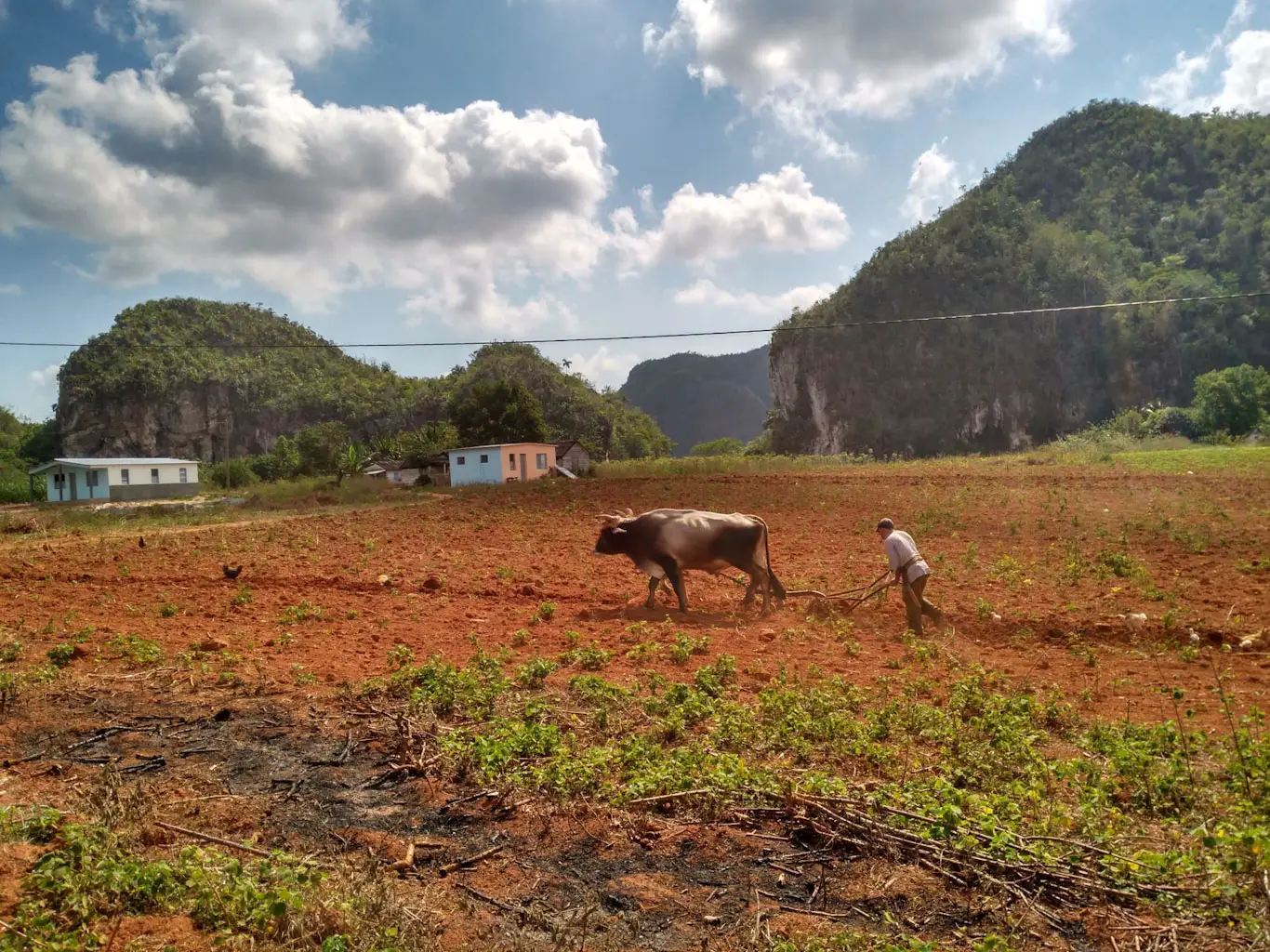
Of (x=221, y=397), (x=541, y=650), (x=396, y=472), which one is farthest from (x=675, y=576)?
(x=221, y=397)

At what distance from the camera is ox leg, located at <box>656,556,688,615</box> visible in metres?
12.1

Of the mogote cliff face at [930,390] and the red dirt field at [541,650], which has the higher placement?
the mogote cliff face at [930,390]

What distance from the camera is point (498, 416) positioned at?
200 feet

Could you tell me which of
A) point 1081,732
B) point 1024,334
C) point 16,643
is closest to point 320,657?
point 16,643

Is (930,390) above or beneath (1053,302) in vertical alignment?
beneath

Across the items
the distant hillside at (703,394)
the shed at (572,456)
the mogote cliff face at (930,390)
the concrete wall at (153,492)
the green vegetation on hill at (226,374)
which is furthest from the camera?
the distant hillside at (703,394)

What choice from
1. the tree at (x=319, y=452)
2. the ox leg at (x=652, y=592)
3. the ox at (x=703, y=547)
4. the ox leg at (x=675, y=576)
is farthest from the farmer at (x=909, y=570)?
the tree at (x=319, y=452)

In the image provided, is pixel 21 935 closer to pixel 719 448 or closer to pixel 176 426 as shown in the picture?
pixel 176 426

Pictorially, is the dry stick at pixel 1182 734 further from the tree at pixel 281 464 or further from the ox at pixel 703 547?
the tree at pixel 281 464

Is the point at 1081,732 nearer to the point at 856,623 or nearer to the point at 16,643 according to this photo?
the point at 856,623

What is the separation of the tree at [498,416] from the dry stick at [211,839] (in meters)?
56.2

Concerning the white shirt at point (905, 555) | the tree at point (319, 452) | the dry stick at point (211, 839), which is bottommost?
the dry stick at point (211, 839)

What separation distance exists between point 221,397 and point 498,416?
5324 centimetres

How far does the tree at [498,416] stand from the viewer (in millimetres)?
61000
